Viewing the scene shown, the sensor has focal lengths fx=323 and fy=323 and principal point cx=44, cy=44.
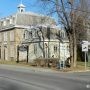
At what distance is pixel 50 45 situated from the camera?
5612 cm

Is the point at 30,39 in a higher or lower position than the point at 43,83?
higher

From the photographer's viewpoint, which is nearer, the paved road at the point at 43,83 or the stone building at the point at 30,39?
the paved road at the point at 43,83

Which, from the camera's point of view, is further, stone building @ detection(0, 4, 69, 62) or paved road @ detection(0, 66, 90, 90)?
stone building @ detection(0, 4, 69, 62)

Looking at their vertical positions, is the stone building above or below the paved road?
above

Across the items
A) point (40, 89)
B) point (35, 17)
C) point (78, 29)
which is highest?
point (35, 17)

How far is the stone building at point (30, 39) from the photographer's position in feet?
183

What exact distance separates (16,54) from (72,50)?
77.9ft

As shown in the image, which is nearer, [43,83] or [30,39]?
[43,83]

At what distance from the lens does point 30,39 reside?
193ft

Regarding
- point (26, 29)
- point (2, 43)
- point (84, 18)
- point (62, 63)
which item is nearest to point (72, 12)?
→ point (84, 18)

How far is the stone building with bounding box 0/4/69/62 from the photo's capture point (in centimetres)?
5572

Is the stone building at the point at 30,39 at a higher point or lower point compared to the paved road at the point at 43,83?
higher

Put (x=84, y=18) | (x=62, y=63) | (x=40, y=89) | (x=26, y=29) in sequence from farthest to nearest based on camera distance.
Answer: (x=26, y=29), (x=84, y=18), (x=62, y=63), (x=40, y=89)

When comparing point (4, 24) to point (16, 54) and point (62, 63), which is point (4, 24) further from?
point (62, 63)
